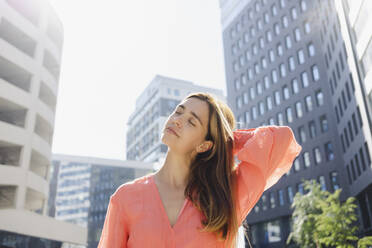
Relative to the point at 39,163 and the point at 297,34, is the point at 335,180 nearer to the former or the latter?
the point at 297,34

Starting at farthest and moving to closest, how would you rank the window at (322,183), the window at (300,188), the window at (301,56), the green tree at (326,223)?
the window at (301,56), the window at (300,188), the window at (322,183), the green tree at (326,223)

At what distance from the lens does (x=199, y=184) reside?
233cm

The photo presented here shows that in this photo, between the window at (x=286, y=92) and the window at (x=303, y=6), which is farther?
the window at (x=286, y=92)

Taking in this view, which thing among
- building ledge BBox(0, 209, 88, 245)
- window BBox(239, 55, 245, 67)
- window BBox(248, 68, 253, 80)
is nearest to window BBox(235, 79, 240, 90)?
window BBox(239, 55, 245, 67)

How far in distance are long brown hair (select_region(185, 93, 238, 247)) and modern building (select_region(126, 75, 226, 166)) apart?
8311 centimetres

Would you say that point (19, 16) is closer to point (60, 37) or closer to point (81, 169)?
point (60, 37)

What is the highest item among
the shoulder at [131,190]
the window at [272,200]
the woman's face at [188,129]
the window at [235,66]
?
the window at [235,66]

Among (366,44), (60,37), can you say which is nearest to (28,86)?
(60,37)

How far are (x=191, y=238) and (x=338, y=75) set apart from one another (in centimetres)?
3704

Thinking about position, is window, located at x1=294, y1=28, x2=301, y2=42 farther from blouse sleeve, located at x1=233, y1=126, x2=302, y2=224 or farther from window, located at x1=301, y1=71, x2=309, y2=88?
blouse sleeve, located at x1=233, y1=126, x2=302, y2=224

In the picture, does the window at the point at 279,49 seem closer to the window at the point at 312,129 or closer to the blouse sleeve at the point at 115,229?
the window at the point at 312,129

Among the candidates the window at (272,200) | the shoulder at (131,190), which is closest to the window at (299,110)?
the window at (272,200)

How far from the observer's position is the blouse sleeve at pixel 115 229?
2.13 meters

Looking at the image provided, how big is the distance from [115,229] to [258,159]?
91 centimetres
